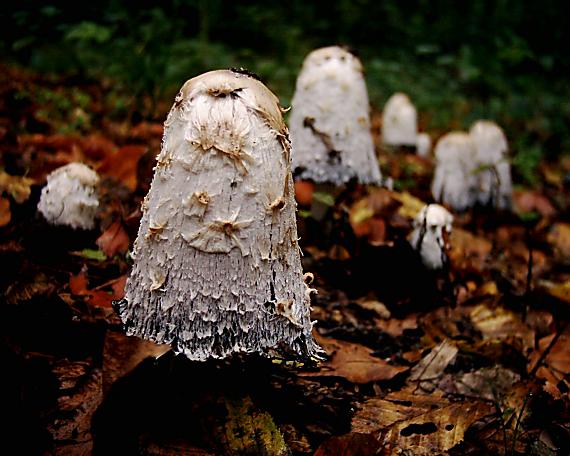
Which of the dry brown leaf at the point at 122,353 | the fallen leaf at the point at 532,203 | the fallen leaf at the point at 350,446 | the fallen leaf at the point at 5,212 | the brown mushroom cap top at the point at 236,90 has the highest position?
the brown mushroom cap top at the point at 236,90

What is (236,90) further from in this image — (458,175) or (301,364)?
(458,175)

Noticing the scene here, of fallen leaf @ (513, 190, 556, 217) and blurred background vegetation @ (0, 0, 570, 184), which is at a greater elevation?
blurred background vegetation @ (0, 0, 570, 184)

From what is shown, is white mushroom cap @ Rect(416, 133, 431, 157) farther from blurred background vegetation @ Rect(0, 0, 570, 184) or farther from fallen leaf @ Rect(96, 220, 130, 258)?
fallen leaf @ Rect(96, 220, 130, 258)

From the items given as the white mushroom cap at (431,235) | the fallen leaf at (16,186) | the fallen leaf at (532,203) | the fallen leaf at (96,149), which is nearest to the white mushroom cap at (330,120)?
the white mushroom cap at (431,235)

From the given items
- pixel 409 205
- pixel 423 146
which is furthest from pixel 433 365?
pixel 423 146

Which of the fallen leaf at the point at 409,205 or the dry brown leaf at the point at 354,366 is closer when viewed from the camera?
the dry brown leaf at the point at 354,366

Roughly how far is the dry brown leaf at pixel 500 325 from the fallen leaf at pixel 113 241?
1751 millimetres

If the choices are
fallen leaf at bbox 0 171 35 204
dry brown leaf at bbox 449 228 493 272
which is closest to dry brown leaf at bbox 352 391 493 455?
dry brown leaf at bbox 449 228 493 272

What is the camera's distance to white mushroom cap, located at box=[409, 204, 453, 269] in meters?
3.05

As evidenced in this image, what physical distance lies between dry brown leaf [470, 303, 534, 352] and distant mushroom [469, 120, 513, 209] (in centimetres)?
214

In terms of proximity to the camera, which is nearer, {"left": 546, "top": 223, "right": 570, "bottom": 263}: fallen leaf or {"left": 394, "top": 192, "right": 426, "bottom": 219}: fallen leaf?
{"left": 394, "top": 192, "right": 426, "bottom": 219}: fallen leaf

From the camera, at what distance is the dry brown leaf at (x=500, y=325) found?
2.66 m

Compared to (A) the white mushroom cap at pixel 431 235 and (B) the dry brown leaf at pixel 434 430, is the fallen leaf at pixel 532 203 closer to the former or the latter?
(A) the white mushroom cap at pixel 431 235

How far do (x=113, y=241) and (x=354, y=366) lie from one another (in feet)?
3.92
